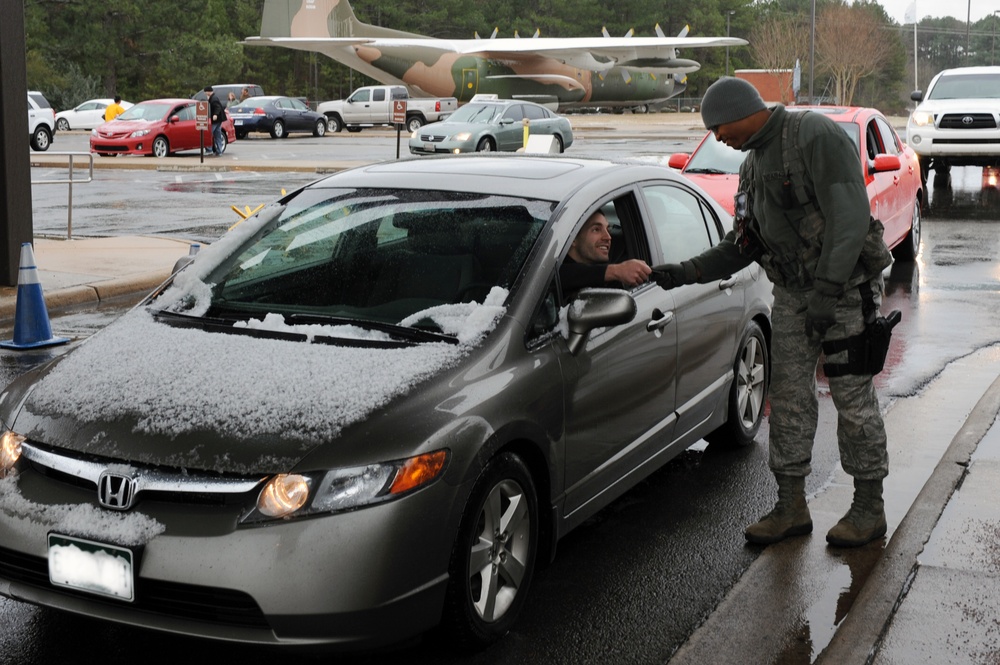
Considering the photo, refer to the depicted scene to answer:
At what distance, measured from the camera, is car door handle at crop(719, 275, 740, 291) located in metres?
5.69

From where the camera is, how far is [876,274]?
4676 mm

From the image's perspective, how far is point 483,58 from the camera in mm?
55875

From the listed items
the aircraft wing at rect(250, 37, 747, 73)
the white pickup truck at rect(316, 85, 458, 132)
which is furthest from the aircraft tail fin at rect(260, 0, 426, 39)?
the white pickup truck at rect(316, 85, 458, 132)

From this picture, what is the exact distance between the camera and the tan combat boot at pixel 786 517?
4.91m

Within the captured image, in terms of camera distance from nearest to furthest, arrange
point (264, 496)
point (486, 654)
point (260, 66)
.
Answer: point (264, 496)
point (486, 654)
point (260, 66)

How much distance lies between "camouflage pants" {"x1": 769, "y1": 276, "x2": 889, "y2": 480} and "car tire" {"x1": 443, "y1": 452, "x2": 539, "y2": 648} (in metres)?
1.34

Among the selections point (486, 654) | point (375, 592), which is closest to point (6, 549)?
point (375, 592)

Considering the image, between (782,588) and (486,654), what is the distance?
124 cm

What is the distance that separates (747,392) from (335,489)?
3324 mm

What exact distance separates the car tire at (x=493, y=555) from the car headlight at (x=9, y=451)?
4.59ft

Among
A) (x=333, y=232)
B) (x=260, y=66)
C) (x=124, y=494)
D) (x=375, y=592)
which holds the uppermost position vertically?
(x=260, y=66)

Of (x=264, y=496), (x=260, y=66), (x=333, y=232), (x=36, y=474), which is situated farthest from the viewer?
(x=260, y=66)

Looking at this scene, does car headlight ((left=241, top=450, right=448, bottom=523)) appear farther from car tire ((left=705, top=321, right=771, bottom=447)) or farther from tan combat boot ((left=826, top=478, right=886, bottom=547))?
car tire ((left=705, top=321, right=771, bottom=447))

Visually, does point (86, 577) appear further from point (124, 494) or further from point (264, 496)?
point (264, 496)
